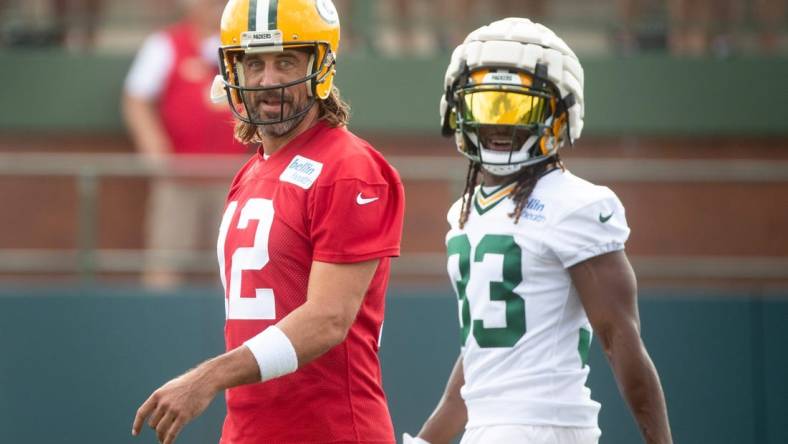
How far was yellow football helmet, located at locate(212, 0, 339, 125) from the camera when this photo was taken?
13.1ft

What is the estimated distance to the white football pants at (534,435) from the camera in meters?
3.91

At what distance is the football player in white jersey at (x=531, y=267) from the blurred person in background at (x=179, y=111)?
4.05 m

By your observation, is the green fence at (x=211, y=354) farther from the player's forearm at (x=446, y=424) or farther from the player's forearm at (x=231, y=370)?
the player's forearm at (x=231, y=370)

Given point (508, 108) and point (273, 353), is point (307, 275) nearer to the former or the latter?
point (273, 353)

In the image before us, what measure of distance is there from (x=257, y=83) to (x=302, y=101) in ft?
0.46

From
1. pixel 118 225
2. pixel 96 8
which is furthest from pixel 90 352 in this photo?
pixel 96 8

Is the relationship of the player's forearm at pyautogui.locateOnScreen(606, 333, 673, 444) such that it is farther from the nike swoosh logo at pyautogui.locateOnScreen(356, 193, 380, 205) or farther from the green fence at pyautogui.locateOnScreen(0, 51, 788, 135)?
the green fence at pyautogui.locateOnScreen(0, 51, 788, 135)

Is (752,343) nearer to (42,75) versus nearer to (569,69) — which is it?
(569,69)

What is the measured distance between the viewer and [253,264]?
3.88m

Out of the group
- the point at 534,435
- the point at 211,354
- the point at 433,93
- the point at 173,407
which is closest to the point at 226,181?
the point at 211,354

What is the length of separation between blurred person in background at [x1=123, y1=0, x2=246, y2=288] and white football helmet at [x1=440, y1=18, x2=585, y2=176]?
4043 mm

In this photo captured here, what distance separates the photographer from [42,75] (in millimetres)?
9078

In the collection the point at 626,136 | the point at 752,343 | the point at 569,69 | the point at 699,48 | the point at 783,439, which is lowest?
the point at 783,439

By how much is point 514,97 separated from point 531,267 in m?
0.54
